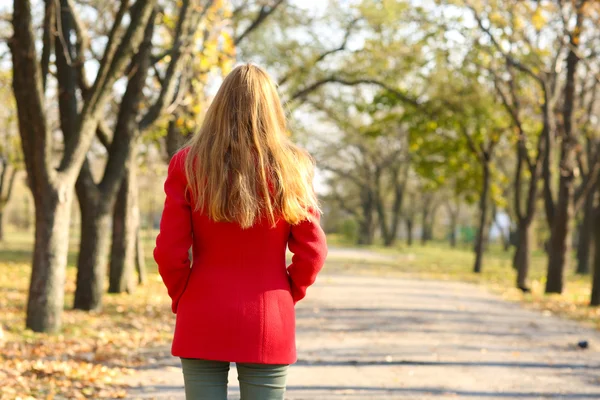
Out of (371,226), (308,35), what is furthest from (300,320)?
(371,226)

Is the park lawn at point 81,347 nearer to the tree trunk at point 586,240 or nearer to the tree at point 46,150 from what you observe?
the tree at point 46,150

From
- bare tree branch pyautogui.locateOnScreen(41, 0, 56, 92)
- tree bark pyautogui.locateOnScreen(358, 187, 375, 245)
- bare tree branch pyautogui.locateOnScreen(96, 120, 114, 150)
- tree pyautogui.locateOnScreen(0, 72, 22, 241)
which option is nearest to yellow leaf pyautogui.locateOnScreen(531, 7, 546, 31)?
bare tree branch pyautogui.locateOnScreen(96, 120, 114, 150)

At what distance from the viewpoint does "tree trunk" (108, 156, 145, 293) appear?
1434 centimetres

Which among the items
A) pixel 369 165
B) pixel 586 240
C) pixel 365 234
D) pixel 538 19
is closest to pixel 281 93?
pixel 538 19

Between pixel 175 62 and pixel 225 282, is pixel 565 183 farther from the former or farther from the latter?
pixel 225 282

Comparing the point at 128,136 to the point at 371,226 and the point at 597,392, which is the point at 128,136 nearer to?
the point at 597,392

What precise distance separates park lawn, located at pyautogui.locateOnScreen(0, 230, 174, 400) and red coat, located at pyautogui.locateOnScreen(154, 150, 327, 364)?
3.45m

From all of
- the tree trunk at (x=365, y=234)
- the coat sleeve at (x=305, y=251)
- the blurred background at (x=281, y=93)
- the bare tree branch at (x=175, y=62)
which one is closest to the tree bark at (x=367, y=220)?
the tree trunk at (x=365, y=234)

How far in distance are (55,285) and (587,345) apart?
6422 mm

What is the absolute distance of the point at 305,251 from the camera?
11.2 ft

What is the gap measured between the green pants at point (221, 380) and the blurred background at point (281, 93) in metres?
0.85

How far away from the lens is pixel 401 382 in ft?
23.9

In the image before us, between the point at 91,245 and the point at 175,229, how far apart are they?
885 centimetres

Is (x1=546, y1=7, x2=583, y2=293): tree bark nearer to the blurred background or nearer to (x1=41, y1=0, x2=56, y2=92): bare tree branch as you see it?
the blurred background
